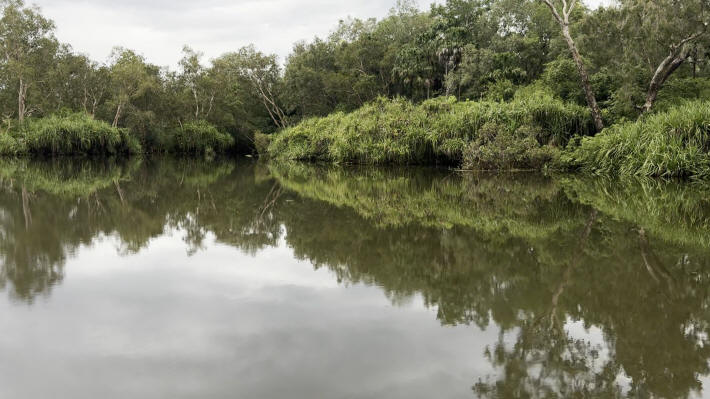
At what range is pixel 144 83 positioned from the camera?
116ft

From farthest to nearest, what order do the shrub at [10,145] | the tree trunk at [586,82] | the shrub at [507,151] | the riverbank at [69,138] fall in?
the riverbank at [69,138]
the shrub at [10,145]
the tree trunk at [586,82]
the shrub at [507,151]

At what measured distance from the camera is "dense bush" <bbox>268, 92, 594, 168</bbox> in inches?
755

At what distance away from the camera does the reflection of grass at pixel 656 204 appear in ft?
21.6

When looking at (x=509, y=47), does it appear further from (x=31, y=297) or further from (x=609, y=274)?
(x=31, y=297)

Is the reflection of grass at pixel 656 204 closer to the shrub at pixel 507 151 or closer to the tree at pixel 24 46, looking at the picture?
the shrub at pixel 507 151

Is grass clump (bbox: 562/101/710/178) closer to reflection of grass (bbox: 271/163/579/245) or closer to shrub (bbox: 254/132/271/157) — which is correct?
reflection of grass (bbox: 271/163/579/245)

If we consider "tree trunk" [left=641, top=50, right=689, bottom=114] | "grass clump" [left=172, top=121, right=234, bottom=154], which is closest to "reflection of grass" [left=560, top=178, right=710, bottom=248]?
"tree trunk" [left=641, top=50, right=689, bottom=114]

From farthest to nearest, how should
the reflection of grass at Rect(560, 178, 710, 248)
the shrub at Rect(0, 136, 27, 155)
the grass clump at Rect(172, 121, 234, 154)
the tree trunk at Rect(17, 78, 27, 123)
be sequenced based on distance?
the grass clump at Rect(172, 121, 234, 154), the tree trunk at Rect(17, 78, 27, 123), the shrub at Rect(0, 136, 27, 155), the reflection of grass at Rect(560, 178, 710, 248)

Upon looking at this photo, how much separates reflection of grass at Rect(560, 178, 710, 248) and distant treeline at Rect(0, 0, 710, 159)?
775 cm

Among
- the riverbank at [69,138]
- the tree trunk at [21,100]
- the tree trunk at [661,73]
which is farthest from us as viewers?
the tree trunk at [21,100]

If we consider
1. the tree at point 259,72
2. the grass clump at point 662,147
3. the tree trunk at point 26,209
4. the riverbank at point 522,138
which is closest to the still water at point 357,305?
the tree trunk at point 26,209

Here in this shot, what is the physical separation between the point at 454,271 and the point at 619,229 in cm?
313

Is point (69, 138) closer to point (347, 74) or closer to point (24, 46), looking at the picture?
point (24, 46)

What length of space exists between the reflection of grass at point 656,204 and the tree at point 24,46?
31942mm
